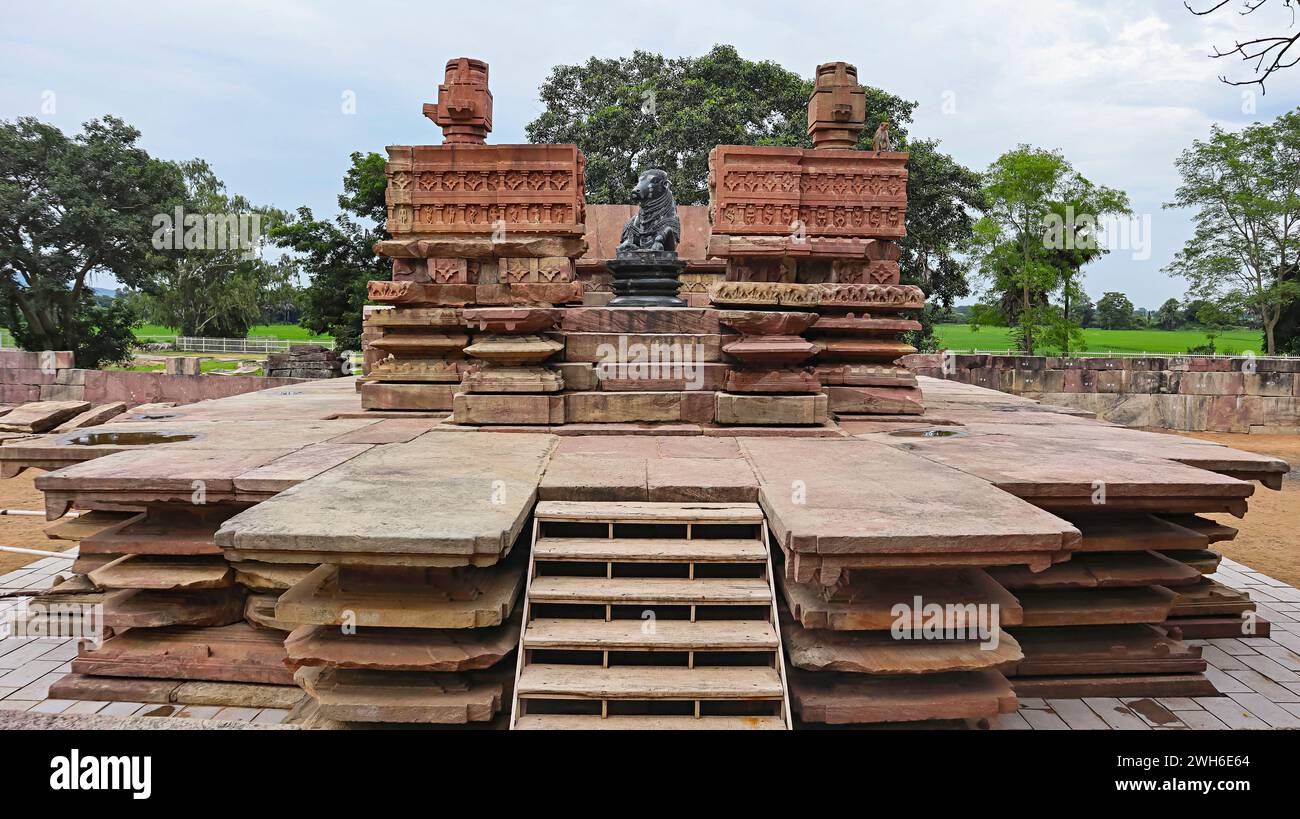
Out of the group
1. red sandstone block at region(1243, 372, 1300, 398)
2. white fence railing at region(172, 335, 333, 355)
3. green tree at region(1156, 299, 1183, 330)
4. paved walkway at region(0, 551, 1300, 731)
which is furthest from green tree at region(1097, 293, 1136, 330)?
paved walkway at region(0, 551, 1300, 731)

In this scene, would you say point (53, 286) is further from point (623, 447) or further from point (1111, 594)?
point (1111, 594)

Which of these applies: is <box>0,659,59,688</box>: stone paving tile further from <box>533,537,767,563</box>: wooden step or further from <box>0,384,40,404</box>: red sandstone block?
<box>0,384,40,404</box>: red sandstone block

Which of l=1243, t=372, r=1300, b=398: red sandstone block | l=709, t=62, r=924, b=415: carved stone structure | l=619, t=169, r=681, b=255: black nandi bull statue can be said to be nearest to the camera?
l=709, t=62, r=924, b=415: carved stone structure

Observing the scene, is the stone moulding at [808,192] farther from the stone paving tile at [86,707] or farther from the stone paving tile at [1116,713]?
the stone paving tile at [86,707]

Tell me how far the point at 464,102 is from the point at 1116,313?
220ft

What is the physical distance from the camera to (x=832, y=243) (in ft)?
20.7

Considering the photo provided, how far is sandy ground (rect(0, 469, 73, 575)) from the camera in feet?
23.8

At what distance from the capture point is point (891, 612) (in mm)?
3137

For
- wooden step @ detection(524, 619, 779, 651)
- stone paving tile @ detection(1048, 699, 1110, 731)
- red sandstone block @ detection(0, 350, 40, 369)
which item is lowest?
stone paving tile @ detection(1048, 699, 1110, 731)

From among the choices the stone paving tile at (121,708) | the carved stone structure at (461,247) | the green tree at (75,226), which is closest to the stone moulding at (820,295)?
the carved stone structure at (461,247)

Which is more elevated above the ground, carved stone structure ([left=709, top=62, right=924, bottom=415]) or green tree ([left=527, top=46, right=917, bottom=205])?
green tree ([left=527, top=46, right=917, bottom=205])

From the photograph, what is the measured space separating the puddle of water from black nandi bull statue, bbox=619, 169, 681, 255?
14.7 feet

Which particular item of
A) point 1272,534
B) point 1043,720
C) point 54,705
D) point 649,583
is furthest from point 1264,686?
point 54,705

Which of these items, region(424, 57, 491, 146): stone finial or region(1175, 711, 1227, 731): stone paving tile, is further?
region(424, 57, 491, 146): stone finial
